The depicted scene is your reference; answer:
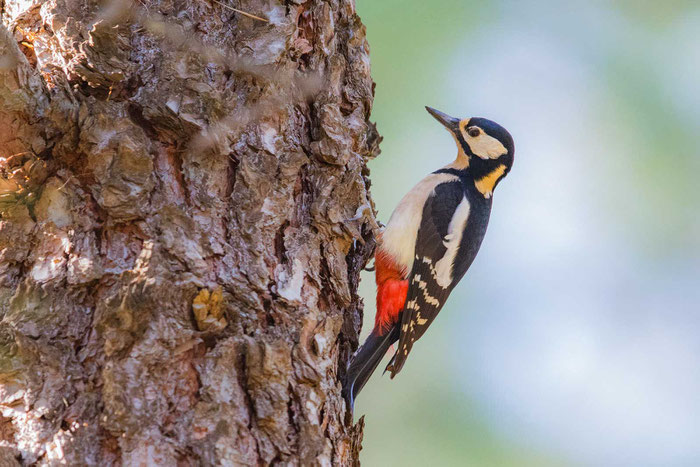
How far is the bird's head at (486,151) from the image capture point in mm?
3646

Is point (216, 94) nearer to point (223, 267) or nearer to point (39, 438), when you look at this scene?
point (223, 267)

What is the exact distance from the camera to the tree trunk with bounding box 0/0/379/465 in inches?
60.7

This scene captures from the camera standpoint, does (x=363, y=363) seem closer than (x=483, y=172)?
Yes

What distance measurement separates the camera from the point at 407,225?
3.32 m

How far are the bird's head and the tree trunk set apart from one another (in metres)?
1.65

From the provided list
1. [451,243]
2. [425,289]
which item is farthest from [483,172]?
[425,289]

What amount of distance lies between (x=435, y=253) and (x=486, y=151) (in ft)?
2.39

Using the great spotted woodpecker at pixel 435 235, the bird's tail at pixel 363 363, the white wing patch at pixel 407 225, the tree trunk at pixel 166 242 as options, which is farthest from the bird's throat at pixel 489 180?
the tree trunk at pixel 166 242

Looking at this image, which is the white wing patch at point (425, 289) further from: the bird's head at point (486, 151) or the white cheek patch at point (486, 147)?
the white cheek patch at point (486, 147)

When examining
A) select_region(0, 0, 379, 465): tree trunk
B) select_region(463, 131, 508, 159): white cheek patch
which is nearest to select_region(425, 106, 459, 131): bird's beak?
select_region(463, 131, 508, 159): white cheek patch

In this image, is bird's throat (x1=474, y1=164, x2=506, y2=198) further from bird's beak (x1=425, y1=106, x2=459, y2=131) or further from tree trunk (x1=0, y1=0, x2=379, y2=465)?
tree trunk (x1=0, y1=0, x2=379, y2=465)

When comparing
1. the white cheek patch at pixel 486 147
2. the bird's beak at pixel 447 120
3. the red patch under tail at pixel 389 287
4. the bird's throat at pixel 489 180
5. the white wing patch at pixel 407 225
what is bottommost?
the red patch under tail at pixel 389 287

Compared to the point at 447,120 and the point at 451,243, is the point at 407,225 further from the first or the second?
the point at 447,120

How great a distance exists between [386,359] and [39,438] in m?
1.78
